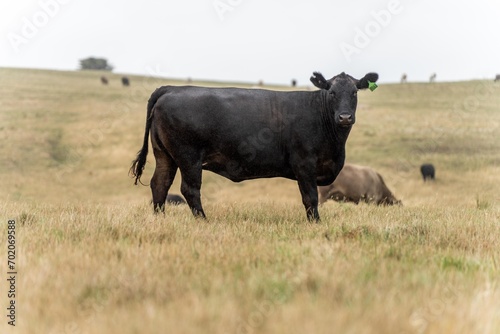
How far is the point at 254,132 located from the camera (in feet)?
26.2

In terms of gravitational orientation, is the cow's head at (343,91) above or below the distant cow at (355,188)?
above

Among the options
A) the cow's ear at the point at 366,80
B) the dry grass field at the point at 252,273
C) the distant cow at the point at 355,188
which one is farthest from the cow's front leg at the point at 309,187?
the distant cow at the point at 355,188

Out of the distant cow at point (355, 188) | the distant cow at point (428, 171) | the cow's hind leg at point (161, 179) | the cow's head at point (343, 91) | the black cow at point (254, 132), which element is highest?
the cow's head at point (343, 91)

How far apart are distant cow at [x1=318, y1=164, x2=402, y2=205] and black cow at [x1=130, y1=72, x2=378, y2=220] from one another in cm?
659

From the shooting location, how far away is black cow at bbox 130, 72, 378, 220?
25.9 feet

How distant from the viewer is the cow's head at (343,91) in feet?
24.4

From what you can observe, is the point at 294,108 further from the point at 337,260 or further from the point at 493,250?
the point at 337,260

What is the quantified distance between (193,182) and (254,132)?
3.97ft

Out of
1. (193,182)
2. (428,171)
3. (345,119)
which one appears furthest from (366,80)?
(428,171)

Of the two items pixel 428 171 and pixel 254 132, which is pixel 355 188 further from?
pixel 428 171

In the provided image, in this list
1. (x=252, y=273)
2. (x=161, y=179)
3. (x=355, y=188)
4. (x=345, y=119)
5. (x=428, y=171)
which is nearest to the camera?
(x=252, y=273)

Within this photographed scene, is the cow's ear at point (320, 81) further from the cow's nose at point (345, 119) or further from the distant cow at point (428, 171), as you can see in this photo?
the distant cow at point (428, 171)

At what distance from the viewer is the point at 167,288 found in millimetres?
3600

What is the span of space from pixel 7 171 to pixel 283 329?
26.1 m
